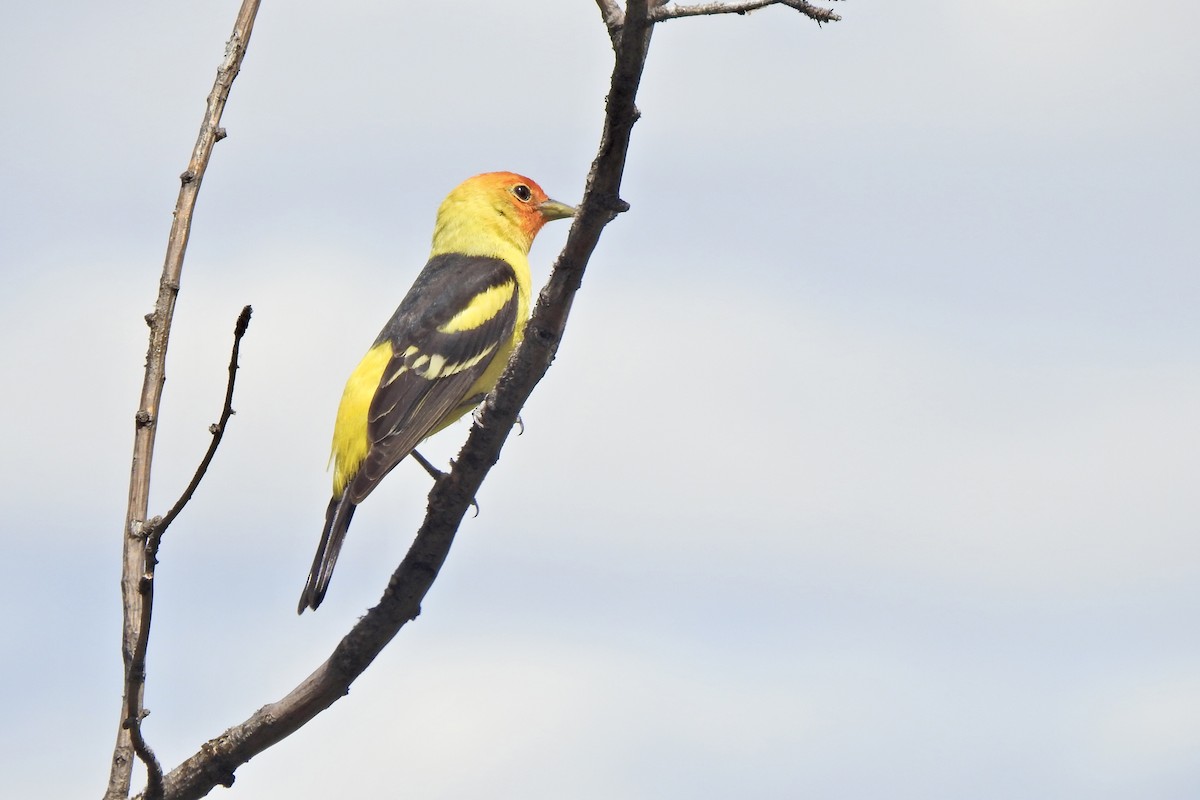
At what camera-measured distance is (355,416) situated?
27.3 ft

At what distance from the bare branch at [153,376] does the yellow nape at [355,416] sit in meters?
3.88

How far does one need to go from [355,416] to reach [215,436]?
15.7ft

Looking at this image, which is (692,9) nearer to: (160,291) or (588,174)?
(588,174)

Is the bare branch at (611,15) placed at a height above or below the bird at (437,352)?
below

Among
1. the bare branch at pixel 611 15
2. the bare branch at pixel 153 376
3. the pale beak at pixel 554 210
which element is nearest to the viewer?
the bare branch at pixel 153 376

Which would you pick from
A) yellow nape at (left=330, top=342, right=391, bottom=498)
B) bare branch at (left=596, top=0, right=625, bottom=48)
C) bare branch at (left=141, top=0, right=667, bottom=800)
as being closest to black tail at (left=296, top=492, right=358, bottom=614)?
yellow nape at (left=330, top=342, right=391, bottom=498)

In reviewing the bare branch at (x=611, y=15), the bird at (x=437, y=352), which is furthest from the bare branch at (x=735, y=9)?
the bird at (x=437, y=352)

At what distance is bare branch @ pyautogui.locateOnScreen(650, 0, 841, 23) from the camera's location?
12.1 ft

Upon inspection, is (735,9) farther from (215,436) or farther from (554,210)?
(554,210)

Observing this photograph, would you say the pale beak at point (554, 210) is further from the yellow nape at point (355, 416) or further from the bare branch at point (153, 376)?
the bare branch at point (153, 376)

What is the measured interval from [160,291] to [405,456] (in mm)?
3957

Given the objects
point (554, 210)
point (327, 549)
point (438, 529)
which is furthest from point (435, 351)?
point (438, 529)

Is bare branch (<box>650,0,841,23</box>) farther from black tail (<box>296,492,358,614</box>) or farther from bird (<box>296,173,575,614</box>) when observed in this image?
black tail (<box>296,492,358,614</box>)

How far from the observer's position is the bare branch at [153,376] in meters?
3.90
